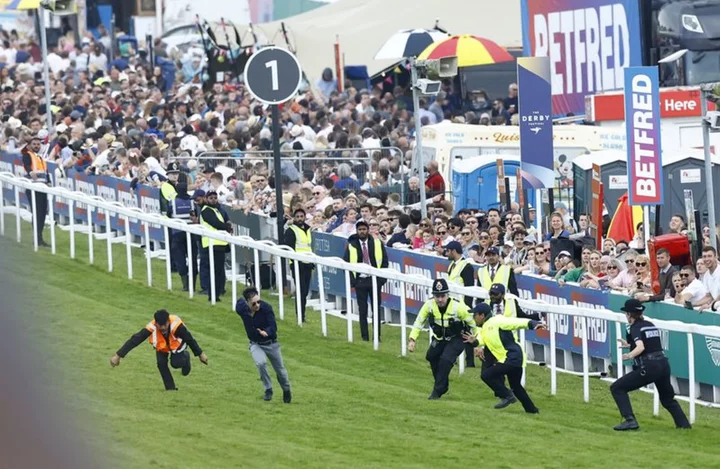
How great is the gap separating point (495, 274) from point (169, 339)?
11.1 feet

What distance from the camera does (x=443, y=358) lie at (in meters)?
13.8

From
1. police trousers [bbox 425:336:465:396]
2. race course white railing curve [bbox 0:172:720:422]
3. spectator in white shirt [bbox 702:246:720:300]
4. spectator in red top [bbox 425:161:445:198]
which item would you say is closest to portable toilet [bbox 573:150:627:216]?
spectator in red top [bbox 425:161:445:198]

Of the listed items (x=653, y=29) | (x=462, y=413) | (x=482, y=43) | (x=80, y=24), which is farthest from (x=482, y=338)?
(x=80, y=24)

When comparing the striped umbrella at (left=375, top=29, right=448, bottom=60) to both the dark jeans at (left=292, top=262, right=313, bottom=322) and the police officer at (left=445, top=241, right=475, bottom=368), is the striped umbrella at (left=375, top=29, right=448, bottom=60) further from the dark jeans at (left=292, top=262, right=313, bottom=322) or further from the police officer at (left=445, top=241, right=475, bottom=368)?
the police officer at (left=445, top=241, right=475, bottom=368)

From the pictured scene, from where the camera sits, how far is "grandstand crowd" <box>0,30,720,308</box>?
1650 cm

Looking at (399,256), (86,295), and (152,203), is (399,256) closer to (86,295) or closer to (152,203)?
(86,295)

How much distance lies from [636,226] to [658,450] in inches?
305

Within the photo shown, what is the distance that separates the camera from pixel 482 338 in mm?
13117

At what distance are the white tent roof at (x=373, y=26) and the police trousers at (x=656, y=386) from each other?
23834 millimetres

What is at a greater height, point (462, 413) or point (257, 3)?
point (257, 3)

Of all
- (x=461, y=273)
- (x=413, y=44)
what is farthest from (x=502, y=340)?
(x=413, y=44)

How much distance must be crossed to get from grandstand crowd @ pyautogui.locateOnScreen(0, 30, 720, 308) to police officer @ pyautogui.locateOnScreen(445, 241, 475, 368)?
100 cm

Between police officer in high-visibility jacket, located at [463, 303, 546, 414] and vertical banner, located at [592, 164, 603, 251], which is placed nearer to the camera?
police officer in high-visibility jacket, located at [463, 303, 546, 414]

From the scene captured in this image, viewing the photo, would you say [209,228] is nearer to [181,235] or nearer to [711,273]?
[181,235]
